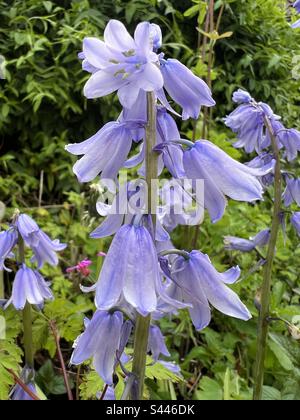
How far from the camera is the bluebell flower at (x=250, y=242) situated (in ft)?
5.87

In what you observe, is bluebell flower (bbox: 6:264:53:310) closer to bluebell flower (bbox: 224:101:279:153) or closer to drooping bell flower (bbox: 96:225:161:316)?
drooping bell flower (bbox: 96:225:161:316)

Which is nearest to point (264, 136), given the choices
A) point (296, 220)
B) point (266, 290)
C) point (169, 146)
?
point (296, 220)

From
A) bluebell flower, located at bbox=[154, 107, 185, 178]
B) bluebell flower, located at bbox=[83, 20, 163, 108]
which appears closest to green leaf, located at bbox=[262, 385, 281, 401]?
bluebell flower, located at bbox=[154, 107, 185, 178]

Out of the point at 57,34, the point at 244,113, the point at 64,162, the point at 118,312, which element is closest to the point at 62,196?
the point at 64,162

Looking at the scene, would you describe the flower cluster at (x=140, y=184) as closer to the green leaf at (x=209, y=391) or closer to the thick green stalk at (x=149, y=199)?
the thick green stalk at (x=149, y=199)

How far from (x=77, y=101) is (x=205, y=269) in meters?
2.88

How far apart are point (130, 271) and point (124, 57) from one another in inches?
14.5

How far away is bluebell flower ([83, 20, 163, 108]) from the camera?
0.87 m

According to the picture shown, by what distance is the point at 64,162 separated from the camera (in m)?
3.52

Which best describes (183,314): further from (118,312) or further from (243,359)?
(118,312)

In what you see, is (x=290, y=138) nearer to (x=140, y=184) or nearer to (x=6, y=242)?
(x=140, y=184)

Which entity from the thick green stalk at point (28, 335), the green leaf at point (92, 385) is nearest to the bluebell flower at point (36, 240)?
the thick green stalk at point (28, 335)

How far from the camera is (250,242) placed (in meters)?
1.83

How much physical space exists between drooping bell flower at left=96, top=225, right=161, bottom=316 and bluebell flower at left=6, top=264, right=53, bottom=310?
2.35 feet
